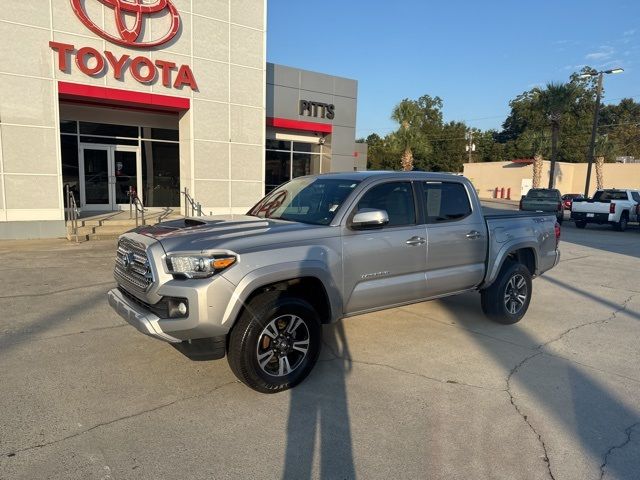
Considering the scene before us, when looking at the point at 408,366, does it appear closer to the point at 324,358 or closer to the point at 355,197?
the point at 324,358

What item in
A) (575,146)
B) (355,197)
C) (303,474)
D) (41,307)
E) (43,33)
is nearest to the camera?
(303,474)

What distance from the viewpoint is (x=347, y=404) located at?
3.88 metres

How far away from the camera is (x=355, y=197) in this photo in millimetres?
4625

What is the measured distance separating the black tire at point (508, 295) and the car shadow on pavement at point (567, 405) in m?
0.59

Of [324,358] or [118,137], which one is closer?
[324,358]

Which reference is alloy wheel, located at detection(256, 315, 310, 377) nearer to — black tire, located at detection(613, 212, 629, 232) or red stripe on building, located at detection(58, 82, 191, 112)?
red stripe on building, located at detection(58, 82, 191, 112)

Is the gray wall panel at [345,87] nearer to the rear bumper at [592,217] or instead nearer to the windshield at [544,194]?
the windshield at [544,194]

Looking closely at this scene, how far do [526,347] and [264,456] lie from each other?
11.6 ft

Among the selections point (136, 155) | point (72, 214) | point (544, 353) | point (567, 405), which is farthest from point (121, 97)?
point (567, 405)

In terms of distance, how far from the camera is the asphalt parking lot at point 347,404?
3094 mm

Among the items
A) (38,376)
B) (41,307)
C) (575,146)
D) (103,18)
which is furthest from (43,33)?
(575,146)

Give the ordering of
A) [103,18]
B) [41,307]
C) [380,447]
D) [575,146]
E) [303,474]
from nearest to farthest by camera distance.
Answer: [303,474] < [380,447] < [41,307] < [103,18] < [575,146]

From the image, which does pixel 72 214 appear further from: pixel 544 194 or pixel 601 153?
pixel 601 153

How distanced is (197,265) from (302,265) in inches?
34.7
